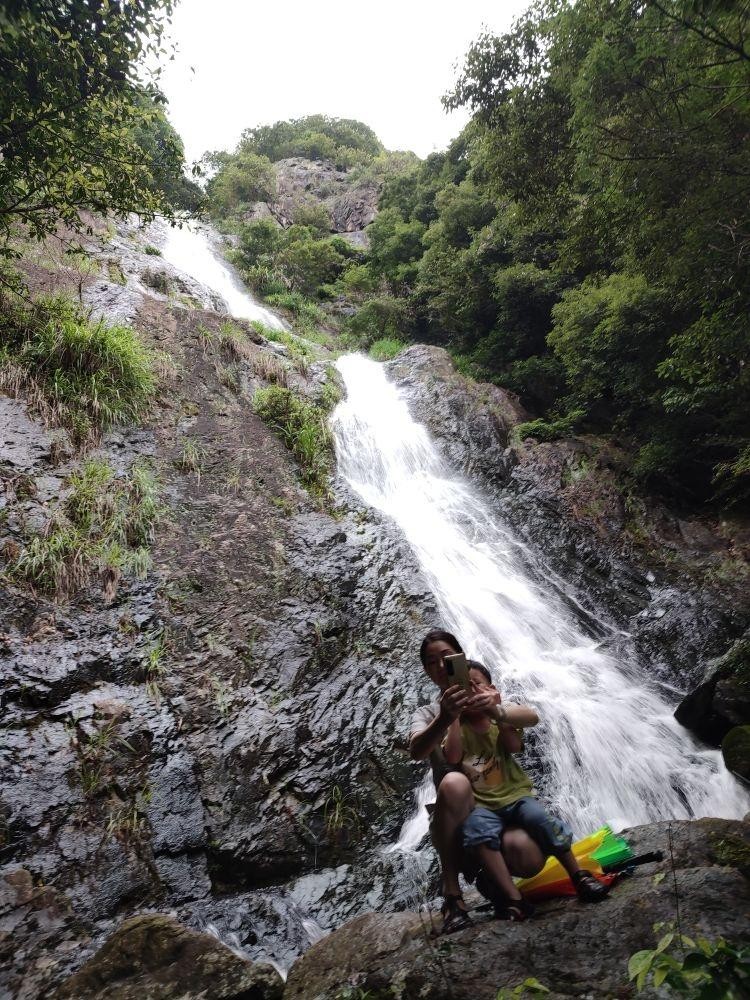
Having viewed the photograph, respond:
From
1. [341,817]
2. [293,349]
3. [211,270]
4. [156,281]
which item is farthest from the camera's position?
[211,270]

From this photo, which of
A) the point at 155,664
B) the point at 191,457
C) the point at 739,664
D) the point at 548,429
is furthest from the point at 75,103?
the point at 548,429

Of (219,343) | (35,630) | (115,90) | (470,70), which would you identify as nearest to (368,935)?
(35,630)

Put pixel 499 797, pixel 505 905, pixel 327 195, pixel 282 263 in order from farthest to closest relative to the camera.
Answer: pixel 327 195 < pixel 282 263 < pixel 499 797 < pixel 505 905

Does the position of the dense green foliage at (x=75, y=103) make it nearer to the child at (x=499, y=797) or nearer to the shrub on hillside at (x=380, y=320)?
the child at (x=499, y=797)

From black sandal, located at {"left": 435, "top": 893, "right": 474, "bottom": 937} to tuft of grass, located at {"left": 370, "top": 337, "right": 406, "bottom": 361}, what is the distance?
14528 mm

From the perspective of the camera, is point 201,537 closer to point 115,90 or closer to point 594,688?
point 115,90

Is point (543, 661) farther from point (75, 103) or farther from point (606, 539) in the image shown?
point (75, 103)

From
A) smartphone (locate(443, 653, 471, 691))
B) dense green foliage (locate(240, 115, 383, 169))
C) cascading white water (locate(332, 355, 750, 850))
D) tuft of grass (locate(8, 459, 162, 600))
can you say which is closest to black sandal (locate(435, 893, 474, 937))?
smartphone (locate(443, 653, 471, 691))

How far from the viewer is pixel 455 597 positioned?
23.8ft

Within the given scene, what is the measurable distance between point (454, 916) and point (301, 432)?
6712 mm

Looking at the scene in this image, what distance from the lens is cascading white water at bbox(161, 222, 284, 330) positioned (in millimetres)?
17688

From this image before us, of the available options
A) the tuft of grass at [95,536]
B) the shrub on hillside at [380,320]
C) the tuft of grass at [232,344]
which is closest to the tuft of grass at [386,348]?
the shrub on hillside at [380,320]

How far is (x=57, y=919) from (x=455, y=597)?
5.22 metres

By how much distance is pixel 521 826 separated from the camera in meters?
2.47
